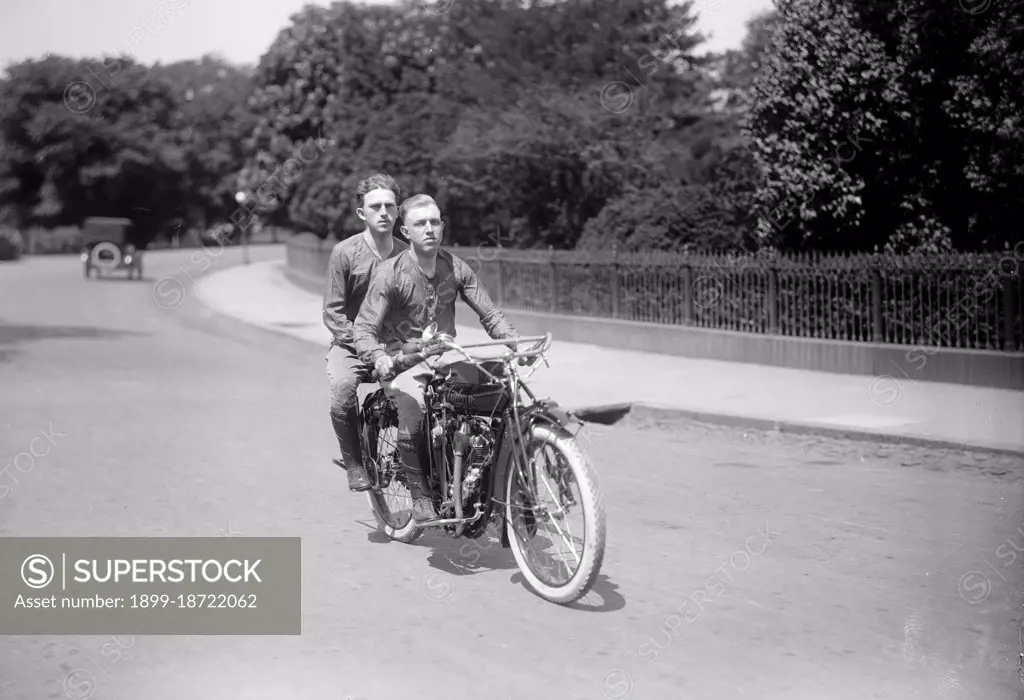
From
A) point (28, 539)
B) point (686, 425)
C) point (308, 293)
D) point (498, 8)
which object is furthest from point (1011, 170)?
point (308, 293)

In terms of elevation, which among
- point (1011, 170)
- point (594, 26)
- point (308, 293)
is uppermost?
point (594, 26)

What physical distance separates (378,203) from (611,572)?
211 centimetres

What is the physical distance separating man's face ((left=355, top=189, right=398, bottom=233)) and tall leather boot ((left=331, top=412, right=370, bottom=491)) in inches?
38.4

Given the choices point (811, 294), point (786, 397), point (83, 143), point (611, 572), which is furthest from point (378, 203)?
point (83, 143)

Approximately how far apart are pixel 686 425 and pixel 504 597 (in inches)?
236

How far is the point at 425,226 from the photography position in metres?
5.92

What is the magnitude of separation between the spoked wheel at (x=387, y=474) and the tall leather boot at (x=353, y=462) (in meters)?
0.04

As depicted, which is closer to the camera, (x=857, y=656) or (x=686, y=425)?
(x=857, y=656)

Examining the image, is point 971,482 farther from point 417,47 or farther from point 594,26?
point 417,47

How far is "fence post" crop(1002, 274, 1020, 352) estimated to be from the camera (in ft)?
42.0

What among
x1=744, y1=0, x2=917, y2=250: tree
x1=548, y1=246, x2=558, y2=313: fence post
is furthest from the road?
x1=548, y1=246, x2=558, y2=313: fence post

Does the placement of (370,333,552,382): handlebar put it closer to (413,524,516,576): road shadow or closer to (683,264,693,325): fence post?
(413,524,516,576): road shadow

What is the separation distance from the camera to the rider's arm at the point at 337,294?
6.58 meters

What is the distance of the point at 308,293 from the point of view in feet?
107
